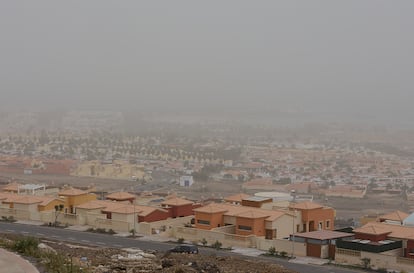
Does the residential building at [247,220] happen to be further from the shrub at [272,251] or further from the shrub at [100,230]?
the shrub at [100,230]

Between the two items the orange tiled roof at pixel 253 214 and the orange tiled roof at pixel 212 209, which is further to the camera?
the orange tiled roof at pixel 212 209

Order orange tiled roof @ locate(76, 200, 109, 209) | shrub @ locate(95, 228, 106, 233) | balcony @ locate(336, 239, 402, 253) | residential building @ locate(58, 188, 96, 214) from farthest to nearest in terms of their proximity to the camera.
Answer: residential building @ locate(58, 188, 96, 214) < orange tiled roof @ locate(76, 200, 109, 209) < shrub @ locate(95, 228, 106, 233) < balcony @ locate(336, 239, 402, 253)

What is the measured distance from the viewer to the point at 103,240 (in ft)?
130

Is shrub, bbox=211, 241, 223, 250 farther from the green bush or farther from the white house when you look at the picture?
the white house

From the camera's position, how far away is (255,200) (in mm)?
46812

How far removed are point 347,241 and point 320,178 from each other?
76.1 meters

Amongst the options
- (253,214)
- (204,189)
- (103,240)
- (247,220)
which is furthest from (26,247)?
(204,189)

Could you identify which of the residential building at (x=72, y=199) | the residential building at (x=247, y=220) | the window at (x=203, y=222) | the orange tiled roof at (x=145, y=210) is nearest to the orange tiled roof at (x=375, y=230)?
the residential building at (x=247, y=220)

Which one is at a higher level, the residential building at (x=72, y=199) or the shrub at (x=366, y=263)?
the residential building at (x=72, y=199)

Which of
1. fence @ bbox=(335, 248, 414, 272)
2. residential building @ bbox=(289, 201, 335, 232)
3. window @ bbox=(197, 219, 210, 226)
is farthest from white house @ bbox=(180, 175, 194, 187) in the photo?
fence @ bbox=(335, 248, 414, 272)

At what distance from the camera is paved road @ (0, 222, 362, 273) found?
33.1 meters

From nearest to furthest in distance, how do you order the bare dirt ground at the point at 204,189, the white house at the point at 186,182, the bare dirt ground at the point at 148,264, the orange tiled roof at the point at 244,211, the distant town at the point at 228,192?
the bare dirt ground at the point at 148,264
the distant town at the point at 228,192
the orange tiled roof at the point at 244,211
the bare dirt ground at the point at 204,189
the white house at the point at 186,182

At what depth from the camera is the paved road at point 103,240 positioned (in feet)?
108

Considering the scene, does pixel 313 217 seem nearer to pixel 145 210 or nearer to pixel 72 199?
pixel 145 210
